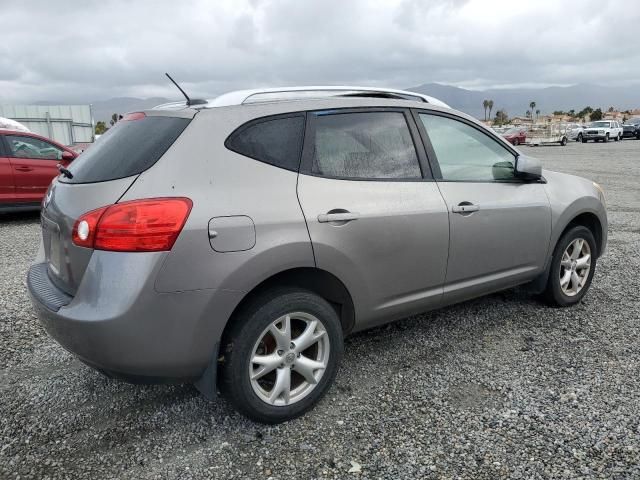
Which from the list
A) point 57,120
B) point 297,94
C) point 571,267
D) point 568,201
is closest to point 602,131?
point 57,120

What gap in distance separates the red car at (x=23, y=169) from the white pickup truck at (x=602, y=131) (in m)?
Answer: 41.8

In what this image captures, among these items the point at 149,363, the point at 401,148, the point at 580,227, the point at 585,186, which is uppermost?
the point at 401,148

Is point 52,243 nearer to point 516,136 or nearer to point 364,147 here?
point 364,147

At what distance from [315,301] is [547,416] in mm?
1363

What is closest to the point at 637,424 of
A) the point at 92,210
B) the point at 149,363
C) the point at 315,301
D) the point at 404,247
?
the point at 404,247

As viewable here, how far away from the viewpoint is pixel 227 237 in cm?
244

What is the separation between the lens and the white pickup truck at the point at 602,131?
41.2m

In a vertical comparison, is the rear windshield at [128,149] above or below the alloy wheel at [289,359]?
above

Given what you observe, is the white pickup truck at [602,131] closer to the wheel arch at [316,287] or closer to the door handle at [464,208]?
the door handle at [464,208]

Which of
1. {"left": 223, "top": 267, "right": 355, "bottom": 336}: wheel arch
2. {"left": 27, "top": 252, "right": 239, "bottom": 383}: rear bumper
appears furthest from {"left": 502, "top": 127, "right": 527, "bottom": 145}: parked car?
{"left": 27, "top": 252, "right": 239, "bottom": 383}: rear bumper

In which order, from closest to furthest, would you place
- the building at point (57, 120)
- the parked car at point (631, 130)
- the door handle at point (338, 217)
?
the door handle at point (338, 217) → the building at point (57, 120) → the parked car at point (631, 130)

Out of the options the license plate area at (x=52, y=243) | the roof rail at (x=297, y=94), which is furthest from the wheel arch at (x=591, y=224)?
the license plate area at (x=52, y=243)

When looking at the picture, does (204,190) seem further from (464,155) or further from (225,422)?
(464,155)

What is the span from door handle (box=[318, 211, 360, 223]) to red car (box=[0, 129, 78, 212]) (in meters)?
7.58
